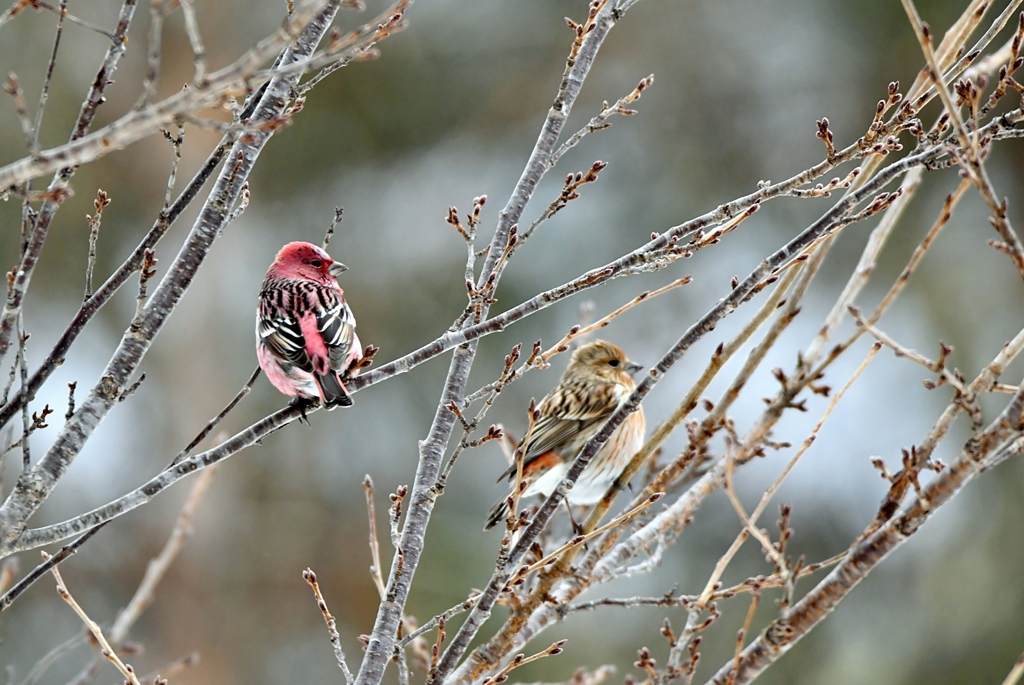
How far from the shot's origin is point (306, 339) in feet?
10.8

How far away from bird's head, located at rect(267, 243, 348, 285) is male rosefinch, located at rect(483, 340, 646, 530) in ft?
3.56

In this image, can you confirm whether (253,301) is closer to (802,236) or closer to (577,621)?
(577,621)

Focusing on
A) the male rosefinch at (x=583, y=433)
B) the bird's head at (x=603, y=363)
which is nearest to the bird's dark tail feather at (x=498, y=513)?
the male rosefinch at (x=583, y=433)

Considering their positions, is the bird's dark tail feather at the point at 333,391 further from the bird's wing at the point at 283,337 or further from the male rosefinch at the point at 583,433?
the male rosefinch at the point at 583,433

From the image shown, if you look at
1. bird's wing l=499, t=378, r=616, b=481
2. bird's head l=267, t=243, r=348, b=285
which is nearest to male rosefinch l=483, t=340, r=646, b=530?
bird's wing l=499, t=378, r=616, b=481

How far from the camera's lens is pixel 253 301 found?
1170 cm

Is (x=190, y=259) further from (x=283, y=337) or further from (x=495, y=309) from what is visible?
(x=495, y=309)

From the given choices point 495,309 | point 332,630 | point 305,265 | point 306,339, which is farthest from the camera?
point 495,309

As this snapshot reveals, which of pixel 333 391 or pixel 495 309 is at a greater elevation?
pixel 495 309

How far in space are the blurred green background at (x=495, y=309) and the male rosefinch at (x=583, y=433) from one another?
359cm

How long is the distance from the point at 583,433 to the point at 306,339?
5.57 feet

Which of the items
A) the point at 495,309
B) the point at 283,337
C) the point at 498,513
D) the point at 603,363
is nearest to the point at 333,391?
the point at 283,337

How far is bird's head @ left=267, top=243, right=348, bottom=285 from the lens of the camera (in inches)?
164

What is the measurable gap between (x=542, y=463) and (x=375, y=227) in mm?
7372
